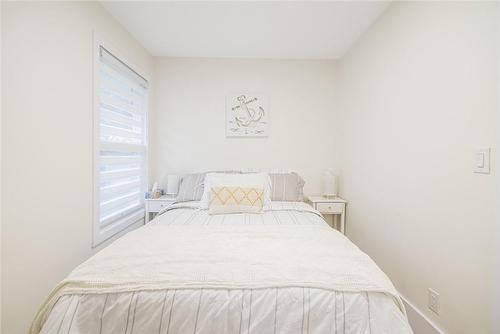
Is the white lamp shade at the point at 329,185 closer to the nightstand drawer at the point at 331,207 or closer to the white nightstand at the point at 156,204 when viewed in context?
the nightstand drawer at the point at 331,207

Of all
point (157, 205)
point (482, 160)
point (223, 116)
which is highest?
point (223, 116)

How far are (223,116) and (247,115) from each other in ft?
0.95

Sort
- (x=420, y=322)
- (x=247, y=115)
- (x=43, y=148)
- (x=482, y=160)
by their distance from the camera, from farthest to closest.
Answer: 1. (x=247, y=115)
2. (x=420, y=322)
3. (x=43, y=148)
4. (x=482, y=160)

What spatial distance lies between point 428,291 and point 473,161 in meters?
0.86

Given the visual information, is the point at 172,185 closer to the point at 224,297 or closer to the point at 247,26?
the point at 247,26

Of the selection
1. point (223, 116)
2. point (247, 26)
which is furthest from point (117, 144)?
point (247, 26)

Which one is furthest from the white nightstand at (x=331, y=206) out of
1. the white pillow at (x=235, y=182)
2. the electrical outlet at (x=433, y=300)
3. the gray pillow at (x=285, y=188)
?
the electrical outlet at (x=433, y=300)

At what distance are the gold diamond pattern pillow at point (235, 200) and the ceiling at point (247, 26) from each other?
1468 millimetres

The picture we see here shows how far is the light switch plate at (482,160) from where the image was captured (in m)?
1.17

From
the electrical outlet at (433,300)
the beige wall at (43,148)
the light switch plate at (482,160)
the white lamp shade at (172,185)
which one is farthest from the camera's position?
the white lamp shade at (172,185)

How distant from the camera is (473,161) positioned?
1.24m

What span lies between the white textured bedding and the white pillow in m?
1.16

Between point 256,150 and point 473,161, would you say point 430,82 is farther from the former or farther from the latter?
point 256,150

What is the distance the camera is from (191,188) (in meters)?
2.61
